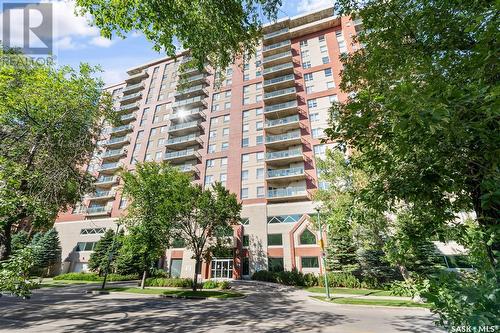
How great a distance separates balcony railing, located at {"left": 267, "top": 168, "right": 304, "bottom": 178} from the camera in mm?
33781

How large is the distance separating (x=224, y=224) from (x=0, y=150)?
19.4 m

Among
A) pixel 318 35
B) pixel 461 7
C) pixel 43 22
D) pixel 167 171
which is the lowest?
pixel 461 7

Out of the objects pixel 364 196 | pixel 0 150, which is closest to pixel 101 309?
pixel 0 150

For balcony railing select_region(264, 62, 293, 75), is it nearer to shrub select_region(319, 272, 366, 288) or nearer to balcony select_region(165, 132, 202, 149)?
balcony select_region(165, 132, 202, 149)

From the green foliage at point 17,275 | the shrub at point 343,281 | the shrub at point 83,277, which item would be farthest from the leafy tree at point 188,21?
the shrub at point 83,277

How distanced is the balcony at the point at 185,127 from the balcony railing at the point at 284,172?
16971 millimetres

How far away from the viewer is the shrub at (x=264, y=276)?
91.7 ft

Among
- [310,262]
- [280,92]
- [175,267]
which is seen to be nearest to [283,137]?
[280,92]

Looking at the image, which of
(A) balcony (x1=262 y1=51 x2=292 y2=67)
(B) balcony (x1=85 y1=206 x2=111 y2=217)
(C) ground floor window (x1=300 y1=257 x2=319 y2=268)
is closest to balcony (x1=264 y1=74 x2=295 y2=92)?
(A) balcony (x1=262 y1=51 x2=292 y2=67)

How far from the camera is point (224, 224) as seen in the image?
2403 cm

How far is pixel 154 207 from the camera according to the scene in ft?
78.8

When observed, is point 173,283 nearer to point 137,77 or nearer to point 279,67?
point 279,67

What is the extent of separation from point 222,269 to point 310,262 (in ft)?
38.0

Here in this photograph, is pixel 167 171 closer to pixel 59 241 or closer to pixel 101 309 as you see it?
pixel 101 309
